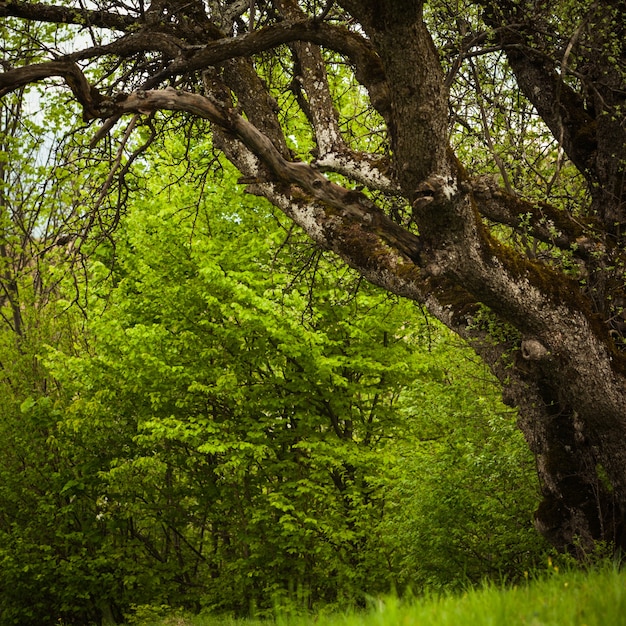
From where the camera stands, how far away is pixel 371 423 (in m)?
15.7

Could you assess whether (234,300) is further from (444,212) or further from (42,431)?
(444,212)

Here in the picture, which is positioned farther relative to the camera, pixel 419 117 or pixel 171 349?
pixel 171 349

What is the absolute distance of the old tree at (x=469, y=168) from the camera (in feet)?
15.6

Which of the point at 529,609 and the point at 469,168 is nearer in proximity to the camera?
the point at 529,609

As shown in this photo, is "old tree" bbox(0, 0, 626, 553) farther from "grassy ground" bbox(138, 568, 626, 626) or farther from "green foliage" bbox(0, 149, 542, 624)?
"green foliage" bbox(0, 149, 542, 624)

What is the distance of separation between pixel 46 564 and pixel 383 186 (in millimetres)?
13303

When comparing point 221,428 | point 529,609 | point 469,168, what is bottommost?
point 529,609

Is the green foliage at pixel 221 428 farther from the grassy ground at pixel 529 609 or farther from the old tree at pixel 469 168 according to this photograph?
the grassy ground at pixel 529 609

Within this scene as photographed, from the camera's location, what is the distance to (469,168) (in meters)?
7.64

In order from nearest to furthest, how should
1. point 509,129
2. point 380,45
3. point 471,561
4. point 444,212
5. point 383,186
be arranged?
point 380,45, point 444,212, point 383,186, point 509,129, point 471,561

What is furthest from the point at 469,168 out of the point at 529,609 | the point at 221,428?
the point at 221,428

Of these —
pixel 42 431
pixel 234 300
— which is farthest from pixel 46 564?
pixel 234 300

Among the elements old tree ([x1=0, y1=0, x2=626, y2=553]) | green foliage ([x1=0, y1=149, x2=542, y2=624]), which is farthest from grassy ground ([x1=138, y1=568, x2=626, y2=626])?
green foliage ([x1=0, y1=149, x2=542, y2=624])

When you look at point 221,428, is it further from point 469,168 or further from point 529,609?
point 529,609
